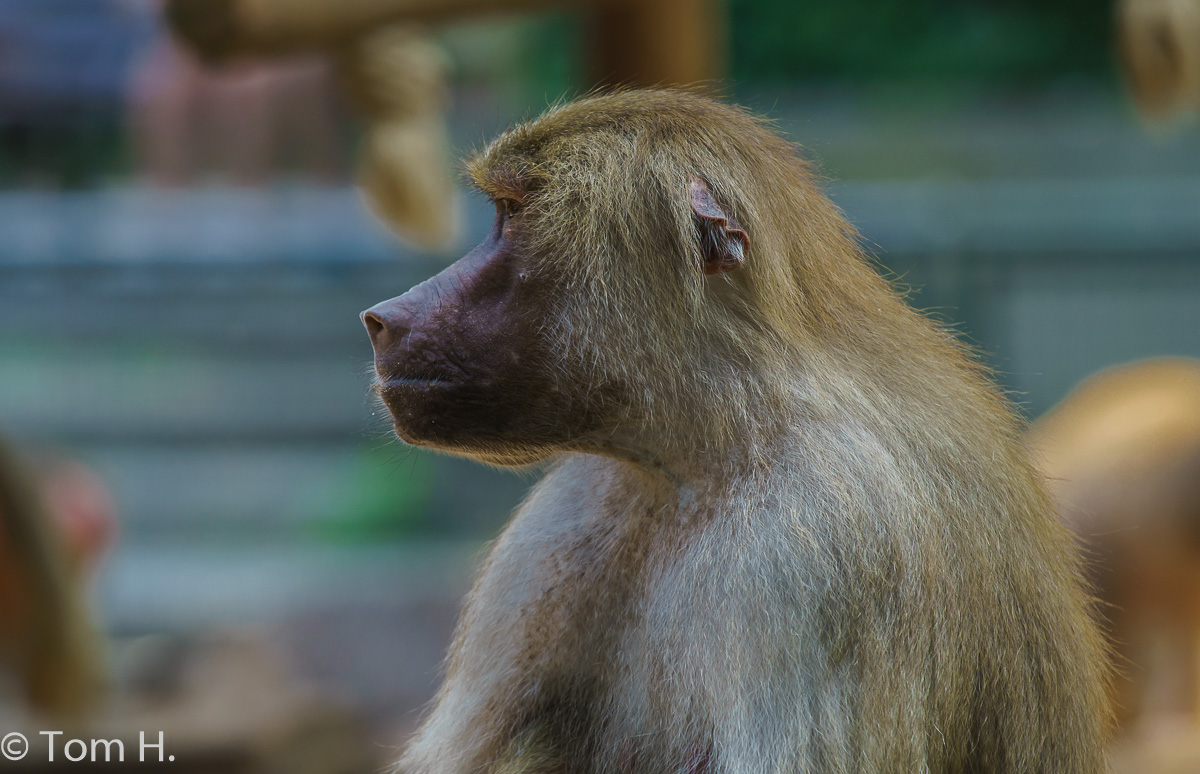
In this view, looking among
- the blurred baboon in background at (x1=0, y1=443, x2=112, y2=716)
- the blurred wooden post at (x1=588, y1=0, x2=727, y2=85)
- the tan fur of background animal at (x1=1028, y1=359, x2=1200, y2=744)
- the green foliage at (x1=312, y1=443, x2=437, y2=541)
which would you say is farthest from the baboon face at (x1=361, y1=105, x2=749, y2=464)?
the green foliage at (x1=312, y1=443, x2=437, y2=541)

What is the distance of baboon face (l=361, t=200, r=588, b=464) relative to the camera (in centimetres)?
159

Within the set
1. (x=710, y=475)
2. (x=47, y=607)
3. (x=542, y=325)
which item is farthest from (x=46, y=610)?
(x=710, y=475)

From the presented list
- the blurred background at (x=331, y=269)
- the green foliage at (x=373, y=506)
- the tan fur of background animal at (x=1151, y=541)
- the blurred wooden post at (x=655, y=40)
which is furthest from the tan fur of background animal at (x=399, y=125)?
the green foliage at (x=373, y=506)

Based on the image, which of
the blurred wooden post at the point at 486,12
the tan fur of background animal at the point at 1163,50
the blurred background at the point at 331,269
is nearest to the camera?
the blurred wooden post at the point at 486,12

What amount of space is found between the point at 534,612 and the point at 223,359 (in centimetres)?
599

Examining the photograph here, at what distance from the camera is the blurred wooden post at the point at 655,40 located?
11.8ft

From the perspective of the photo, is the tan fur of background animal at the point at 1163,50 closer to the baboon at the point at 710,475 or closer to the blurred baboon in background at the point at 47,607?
the baboon at the point at 710,475

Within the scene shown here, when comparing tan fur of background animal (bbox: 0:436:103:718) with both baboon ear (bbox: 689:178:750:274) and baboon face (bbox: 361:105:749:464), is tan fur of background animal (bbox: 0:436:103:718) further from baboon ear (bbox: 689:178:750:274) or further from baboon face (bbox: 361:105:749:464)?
baboon ear (bbox: 689:178:750:274)

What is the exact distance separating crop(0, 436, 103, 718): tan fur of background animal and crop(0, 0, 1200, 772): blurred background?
1.73m

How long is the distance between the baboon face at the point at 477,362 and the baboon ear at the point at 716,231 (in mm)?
224

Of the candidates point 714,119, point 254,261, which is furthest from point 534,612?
point 254,261

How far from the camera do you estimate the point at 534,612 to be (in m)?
1.66

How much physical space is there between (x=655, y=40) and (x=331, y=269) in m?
4.11

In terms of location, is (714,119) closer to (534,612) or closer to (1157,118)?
(534,612)
